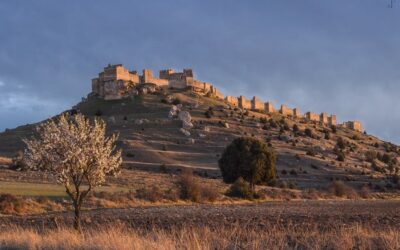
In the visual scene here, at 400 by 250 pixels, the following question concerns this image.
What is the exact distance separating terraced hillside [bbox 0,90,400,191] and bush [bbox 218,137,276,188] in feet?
52.8

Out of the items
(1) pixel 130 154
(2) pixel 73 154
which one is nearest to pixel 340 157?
(1) pixel 130 154

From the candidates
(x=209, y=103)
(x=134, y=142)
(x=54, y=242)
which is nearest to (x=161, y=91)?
(x=209, y=103)

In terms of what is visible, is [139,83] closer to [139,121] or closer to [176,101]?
[176,101]

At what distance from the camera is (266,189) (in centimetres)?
7475

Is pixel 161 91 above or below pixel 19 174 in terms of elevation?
above

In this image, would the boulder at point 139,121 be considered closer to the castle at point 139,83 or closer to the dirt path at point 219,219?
the castle at point 139,83

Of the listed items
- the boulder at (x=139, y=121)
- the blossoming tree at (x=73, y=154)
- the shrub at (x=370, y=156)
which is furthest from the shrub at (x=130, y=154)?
the blossoming tree at (x=73, y=154)

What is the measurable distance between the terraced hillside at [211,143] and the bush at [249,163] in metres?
16.1

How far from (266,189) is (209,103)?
85.0 m

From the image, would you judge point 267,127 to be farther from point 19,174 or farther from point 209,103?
point 19,174

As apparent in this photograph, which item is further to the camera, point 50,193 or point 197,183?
point 197,183

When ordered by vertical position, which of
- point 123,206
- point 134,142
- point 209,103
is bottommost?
point 123,206

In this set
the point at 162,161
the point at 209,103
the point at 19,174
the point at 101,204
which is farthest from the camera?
the point at 209,103

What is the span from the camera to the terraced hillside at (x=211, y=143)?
98125mm
